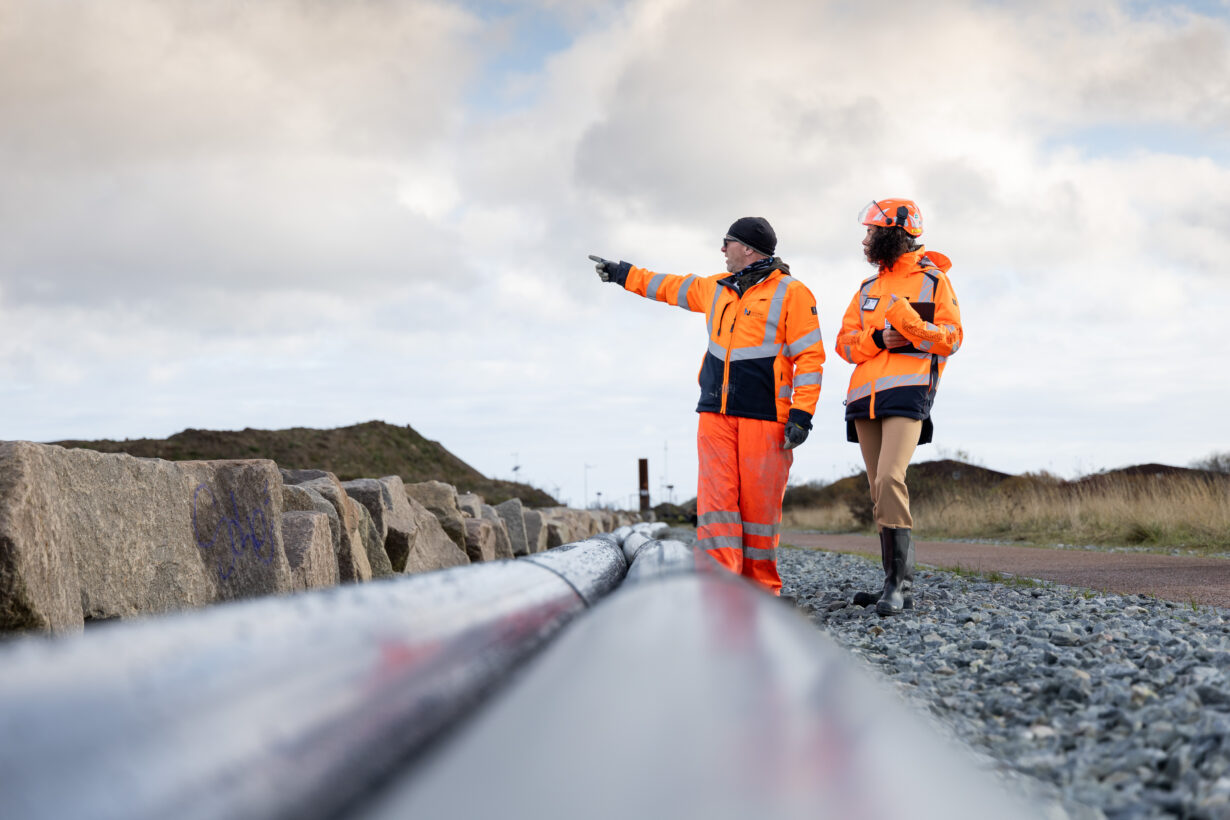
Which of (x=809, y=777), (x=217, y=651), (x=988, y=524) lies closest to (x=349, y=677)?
(x=217, y=651)

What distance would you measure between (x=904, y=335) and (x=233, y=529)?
3660 mm

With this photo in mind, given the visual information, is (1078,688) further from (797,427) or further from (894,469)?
(797,427)

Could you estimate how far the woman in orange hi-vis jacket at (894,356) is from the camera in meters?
4.90

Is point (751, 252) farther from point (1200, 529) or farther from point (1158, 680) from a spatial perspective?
point (1200, 529)

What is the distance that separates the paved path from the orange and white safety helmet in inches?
102

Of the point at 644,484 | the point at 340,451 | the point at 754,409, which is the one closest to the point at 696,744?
the point at 754,409

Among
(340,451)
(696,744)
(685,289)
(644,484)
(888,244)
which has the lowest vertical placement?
(696,744)

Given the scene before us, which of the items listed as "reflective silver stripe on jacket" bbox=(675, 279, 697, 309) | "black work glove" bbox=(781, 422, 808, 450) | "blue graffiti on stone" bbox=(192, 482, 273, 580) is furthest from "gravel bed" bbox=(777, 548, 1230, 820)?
"blue graffiti on stone" bbox=(192, 482, 273, 580)

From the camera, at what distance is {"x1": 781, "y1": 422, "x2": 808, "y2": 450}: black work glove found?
16.5ft

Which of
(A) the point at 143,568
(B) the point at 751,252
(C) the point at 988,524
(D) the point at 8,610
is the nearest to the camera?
(D) the point at 8,610

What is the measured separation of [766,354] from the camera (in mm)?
5266

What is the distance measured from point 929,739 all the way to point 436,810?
2.20ft

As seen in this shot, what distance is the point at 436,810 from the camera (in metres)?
0.98

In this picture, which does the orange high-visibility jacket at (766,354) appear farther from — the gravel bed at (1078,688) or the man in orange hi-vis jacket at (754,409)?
the gravel bed at (1078,688)
